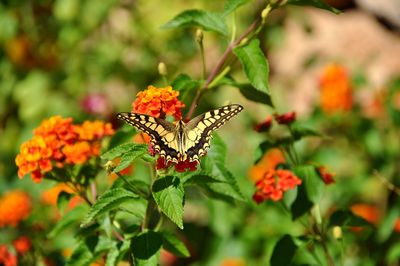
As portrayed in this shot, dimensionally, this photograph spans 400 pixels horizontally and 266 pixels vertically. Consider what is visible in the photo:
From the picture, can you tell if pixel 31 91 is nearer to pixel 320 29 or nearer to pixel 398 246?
pixel 320 29

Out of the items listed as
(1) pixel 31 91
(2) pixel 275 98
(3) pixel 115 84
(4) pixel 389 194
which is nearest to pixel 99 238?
(4) pixel 389 194

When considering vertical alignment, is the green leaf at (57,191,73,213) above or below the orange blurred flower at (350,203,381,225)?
above

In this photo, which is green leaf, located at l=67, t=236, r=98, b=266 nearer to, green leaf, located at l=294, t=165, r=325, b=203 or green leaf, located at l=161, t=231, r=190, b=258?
green leaf, located at l=161, t=231, r=190, b=258

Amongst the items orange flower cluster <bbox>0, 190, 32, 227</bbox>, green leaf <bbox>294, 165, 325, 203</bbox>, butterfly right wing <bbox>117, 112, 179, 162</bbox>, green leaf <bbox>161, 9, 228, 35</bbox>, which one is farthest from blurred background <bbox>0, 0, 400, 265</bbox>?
butterfly right wing <bbox>117, 112, 179, 162</bbox>

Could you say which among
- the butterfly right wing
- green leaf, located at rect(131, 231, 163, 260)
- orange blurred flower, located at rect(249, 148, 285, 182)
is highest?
the butterfly right wing

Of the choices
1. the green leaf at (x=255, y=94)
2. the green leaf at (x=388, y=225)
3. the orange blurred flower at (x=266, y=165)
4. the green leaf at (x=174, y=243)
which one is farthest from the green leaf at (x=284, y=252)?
the orange blurred flower at (x=266, y=165)

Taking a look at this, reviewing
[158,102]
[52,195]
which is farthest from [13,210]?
[158,102]

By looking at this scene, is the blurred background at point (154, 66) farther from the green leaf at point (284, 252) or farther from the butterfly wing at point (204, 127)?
the butterfly wing at point (204, 127)
